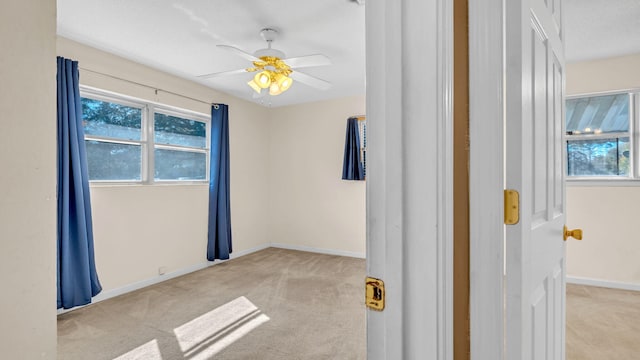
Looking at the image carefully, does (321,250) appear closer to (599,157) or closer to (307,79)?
(307,79)

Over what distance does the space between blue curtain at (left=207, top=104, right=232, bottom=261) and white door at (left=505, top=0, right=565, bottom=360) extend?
3.74 m

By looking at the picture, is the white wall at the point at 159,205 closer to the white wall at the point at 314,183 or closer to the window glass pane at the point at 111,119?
the window glass pane at the point at 111,119

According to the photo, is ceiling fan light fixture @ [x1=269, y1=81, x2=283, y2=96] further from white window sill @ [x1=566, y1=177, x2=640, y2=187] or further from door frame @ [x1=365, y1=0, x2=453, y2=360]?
white window sill @ [x1=566, y1=177, x2=640, y2=187]

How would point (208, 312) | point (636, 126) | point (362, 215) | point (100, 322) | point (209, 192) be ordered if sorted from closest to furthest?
point (100, 322) < point (208, 312) < point (636, 126) < point (209, 192) < point (362, 215)

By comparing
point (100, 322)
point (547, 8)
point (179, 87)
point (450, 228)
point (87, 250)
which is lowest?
point (100, 322)

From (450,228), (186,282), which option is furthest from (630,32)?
(186,282)

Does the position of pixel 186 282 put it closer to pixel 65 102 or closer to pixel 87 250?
pixel 87 250

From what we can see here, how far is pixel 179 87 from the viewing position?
3.74 metres

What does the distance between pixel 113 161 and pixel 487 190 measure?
3.58m

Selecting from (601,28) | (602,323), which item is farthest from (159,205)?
(601,28)

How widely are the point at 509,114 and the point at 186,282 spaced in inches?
144

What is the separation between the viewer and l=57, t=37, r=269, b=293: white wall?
9.80ft

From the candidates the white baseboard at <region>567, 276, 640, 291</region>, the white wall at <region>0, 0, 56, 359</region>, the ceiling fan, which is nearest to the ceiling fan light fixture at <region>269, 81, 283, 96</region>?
the ceiling fan

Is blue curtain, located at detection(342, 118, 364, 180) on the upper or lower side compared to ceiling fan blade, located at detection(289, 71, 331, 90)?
lower
